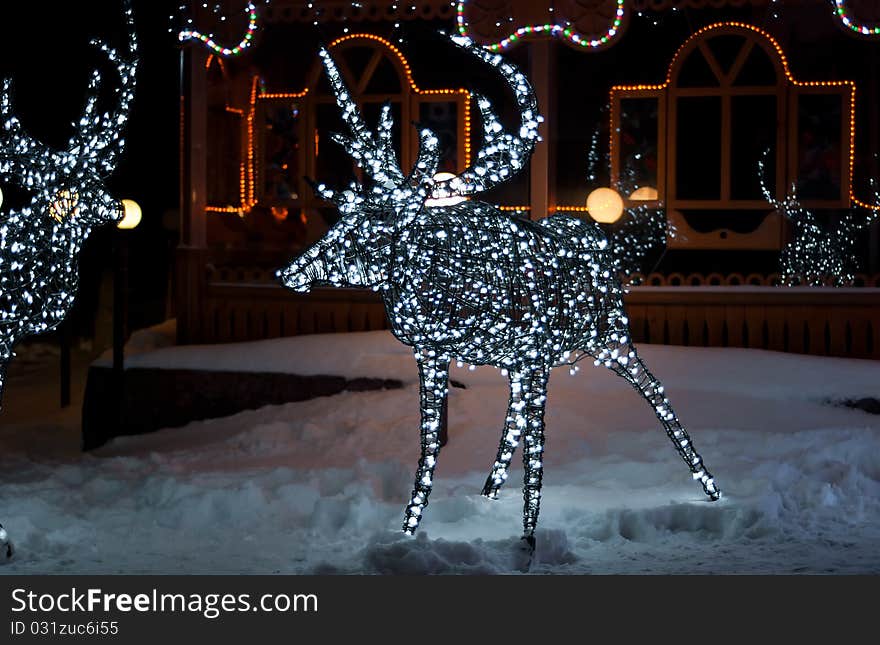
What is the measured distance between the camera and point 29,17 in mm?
13844

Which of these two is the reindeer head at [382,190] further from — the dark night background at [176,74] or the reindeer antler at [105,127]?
the dark night background at [176,74]

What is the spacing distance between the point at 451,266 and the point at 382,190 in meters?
0.47

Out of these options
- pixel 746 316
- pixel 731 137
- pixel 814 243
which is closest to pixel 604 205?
pixel 731 137

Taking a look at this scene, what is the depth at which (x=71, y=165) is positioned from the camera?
583cm

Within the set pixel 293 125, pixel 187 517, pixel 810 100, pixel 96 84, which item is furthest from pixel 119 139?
pixel 810 100

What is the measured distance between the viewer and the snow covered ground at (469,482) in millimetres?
Result: 5484

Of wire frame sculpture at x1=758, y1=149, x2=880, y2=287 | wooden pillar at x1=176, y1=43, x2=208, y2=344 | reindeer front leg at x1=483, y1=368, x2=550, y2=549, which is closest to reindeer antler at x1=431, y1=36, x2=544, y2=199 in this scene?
reindeer front leg at x1=483, y1=368, x2=550, y2=549

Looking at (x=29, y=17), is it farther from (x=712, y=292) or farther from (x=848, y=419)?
(x=848, y=419)

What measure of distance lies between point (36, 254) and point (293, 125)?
26.6 feet

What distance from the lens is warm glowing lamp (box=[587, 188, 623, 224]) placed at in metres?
12.1

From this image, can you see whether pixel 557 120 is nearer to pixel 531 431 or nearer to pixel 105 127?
pixel 105 127

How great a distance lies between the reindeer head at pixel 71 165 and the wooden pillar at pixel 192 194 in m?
5.25

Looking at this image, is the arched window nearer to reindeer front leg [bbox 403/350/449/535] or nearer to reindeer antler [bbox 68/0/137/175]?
reindeer antler [bbox 68/0/137/175]
